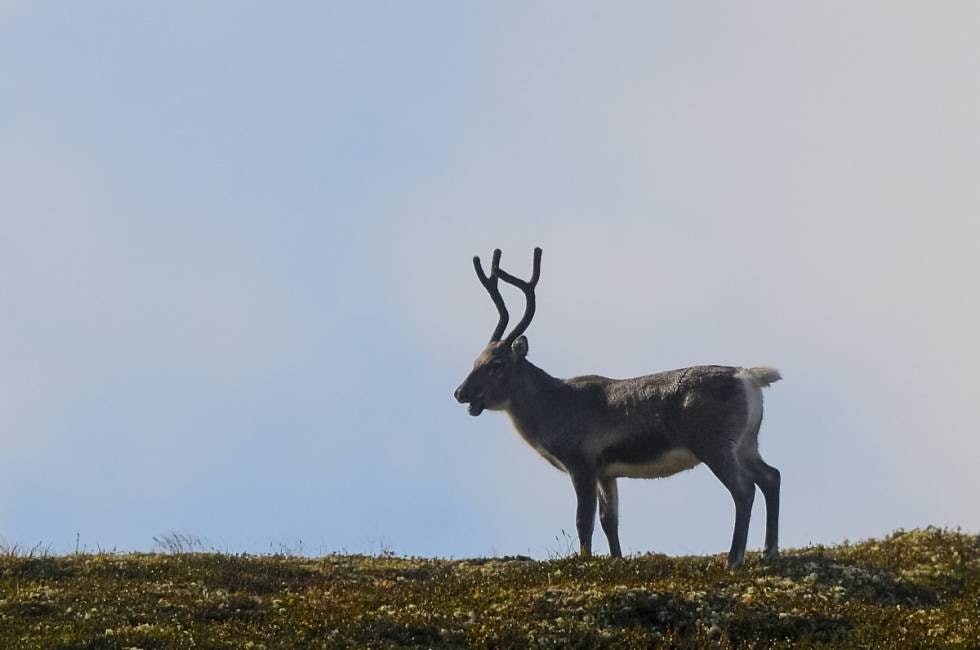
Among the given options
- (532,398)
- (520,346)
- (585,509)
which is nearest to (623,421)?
(585,509)

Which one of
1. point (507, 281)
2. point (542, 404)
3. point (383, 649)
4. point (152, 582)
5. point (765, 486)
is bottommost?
point (383, 649)

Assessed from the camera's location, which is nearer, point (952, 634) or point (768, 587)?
point (952, 634)

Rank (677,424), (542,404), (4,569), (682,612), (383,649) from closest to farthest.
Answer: (383,649) < (682,612) < (4,569) < (677,424) < (542,404)

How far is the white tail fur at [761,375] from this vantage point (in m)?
20.6

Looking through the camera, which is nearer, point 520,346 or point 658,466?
point 658,466

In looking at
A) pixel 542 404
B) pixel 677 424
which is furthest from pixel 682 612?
pixel 542 404

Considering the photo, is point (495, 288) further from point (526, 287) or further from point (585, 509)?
point (585, 509)

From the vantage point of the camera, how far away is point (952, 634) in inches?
640

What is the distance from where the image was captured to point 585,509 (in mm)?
21297

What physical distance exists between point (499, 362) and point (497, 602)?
6.24 meters

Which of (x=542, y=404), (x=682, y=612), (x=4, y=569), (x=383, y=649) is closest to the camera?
(x=383, y=649)

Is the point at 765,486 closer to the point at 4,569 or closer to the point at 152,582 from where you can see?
the point at 152,582

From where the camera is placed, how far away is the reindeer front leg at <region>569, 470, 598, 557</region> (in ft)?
69.7

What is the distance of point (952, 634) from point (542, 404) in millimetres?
7771
